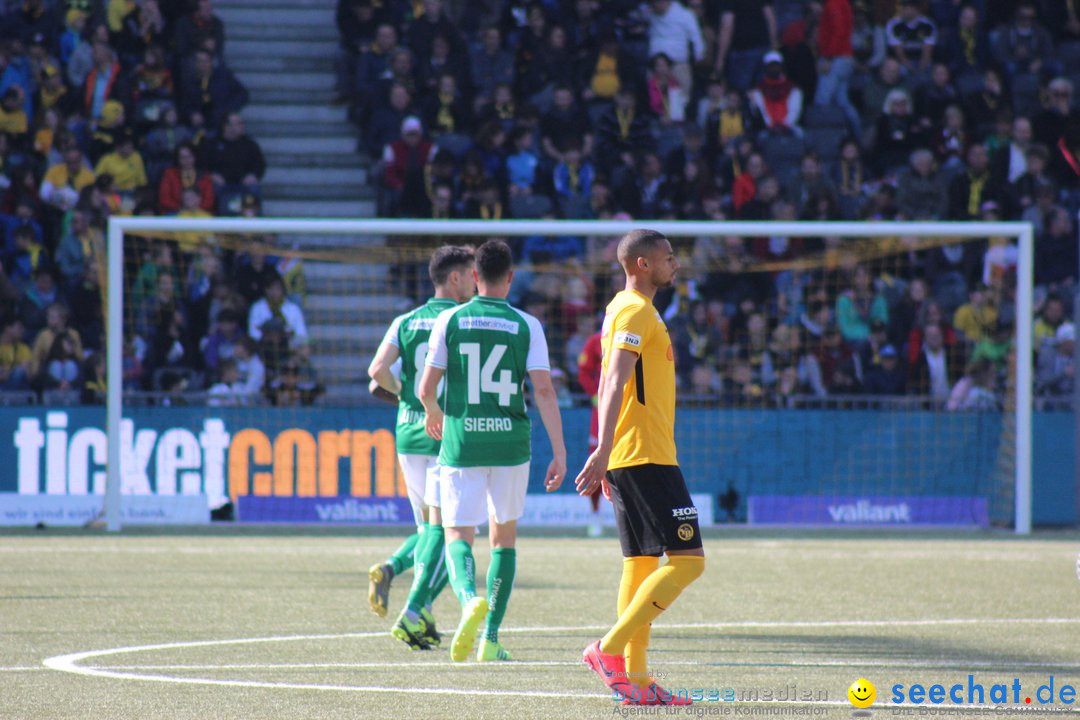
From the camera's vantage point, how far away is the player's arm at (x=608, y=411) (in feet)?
21.8

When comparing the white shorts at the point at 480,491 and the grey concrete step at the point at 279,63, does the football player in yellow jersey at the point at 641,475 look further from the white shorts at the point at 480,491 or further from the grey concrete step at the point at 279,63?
the grey concrete step at the point at 279,63

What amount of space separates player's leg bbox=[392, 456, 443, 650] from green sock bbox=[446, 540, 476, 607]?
365mm

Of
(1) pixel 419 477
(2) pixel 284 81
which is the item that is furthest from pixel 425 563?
(2) pixel 284 81

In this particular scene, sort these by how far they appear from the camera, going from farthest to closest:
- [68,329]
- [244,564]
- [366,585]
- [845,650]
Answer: [68,329], [244,564], [366,585], [845,650]

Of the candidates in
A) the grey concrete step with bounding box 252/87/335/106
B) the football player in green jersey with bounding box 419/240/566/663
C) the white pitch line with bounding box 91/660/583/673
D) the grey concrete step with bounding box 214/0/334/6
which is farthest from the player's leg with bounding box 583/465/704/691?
the grey concrete step with bounding box 214/0/334/6

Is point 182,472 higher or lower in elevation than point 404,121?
lower

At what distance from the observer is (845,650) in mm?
8656

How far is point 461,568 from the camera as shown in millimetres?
8211

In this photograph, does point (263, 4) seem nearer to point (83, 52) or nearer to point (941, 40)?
point (83, 52)

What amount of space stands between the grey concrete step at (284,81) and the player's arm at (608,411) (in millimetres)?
17469

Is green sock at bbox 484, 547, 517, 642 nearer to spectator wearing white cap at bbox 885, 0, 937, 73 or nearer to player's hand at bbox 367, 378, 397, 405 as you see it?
player's hand at bbox 367, 378, 397, 405

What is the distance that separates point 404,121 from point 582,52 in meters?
2.87

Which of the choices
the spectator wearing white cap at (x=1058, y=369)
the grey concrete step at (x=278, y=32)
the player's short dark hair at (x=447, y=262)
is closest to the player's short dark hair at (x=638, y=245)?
the player's short dark hair at (x=447, y=262)

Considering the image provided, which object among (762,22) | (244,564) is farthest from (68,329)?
(762,22)
